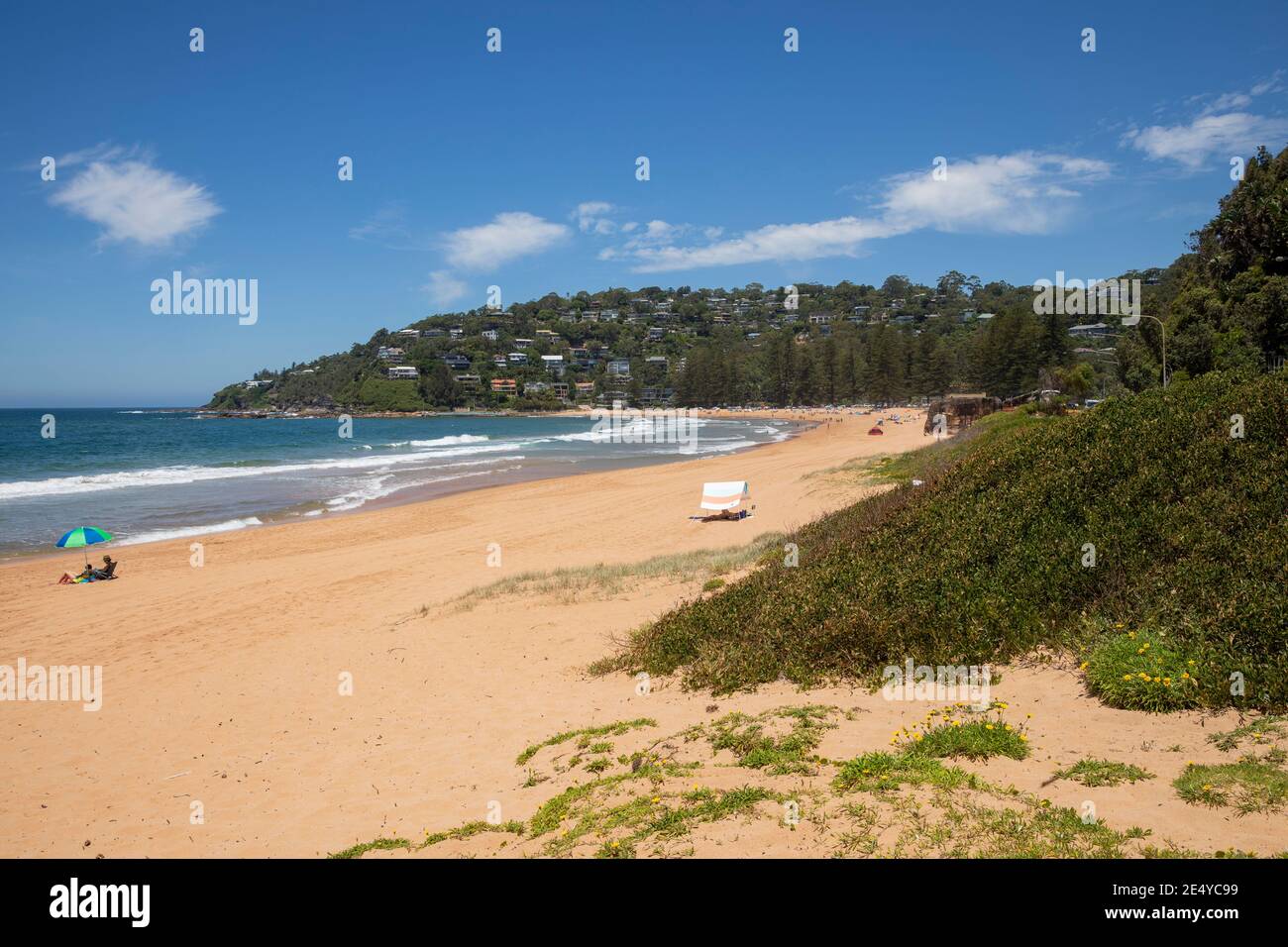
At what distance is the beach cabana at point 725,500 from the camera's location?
2045cm

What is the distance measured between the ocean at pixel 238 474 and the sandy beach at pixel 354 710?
303 inches

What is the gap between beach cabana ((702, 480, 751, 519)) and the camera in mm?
20453

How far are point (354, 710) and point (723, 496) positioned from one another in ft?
44.3

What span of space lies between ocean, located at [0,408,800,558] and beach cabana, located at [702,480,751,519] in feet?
48.6

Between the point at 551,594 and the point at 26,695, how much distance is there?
24.9 feet

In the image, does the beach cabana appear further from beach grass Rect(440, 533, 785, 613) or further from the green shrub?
the green shrub

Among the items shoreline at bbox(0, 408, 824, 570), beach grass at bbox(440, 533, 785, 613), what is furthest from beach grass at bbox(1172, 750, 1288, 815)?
shoreline at bbox(0, 408, 824, 570)

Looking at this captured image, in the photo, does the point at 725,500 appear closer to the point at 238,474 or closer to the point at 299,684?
the point at 299,684

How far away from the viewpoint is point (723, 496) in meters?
20.7

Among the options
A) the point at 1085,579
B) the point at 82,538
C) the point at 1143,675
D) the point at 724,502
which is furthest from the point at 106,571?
the point at 1143,675

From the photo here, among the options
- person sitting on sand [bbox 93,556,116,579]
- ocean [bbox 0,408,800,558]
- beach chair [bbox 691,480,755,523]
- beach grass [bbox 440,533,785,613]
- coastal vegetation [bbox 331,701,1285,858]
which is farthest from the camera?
ocean [bbox 0,408,800,558]

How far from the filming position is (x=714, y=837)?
427 cm
